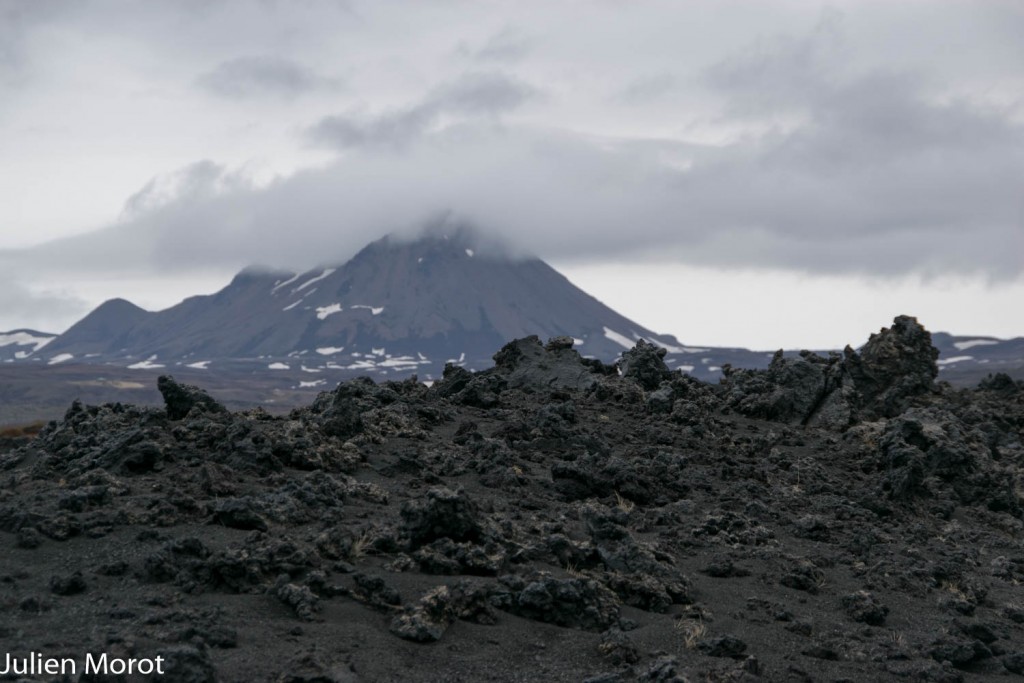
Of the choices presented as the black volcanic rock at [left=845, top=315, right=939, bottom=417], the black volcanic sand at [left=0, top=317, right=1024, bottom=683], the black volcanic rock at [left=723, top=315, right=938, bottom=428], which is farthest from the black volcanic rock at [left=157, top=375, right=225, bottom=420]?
the black volcanic rock at [left=845, top=315, right=939, bottom=417]

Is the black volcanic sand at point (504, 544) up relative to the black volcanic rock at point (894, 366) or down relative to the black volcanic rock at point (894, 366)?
down

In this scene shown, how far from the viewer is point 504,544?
19.5 meters

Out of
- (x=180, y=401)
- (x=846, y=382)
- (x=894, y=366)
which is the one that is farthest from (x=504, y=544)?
(x=894, y=366)

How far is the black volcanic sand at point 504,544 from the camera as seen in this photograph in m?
15.6

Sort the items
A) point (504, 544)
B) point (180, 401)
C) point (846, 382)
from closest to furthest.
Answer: point (504, 544), point (180, 401), point (846, 382)

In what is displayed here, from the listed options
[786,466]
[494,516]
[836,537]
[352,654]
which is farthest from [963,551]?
[352,654]

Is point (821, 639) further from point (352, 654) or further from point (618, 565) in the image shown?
point (352, 654)

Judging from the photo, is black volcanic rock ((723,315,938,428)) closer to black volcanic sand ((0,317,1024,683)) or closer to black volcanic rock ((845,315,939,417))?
black volcanic rock ((845,315,939,417))

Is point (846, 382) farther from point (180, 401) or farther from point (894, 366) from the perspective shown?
point (180, 401)

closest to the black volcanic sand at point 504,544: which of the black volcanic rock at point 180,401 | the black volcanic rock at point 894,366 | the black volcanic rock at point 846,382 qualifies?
the black volcanic rock at point 180,401

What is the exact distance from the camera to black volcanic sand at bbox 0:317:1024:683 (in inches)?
616

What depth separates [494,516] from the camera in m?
21.5

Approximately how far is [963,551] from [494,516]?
10.8 m

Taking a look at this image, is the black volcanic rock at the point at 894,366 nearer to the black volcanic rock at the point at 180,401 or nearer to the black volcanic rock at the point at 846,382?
the black volcanic rock at the point at 846,382
